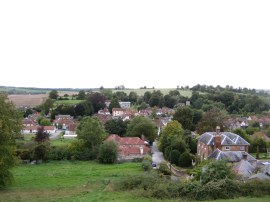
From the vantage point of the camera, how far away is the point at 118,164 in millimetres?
46562

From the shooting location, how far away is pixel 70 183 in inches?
1339

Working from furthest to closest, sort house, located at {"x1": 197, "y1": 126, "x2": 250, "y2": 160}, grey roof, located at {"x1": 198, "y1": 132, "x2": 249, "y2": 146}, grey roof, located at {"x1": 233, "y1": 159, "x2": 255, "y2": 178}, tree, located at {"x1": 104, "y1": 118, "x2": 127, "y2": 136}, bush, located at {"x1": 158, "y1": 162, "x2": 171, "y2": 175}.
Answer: tree, located at {"x1": 104, "y1": 118, "x2": 127, "y2": 136}, grey roof, located at {"x1": 198, "y1": 132, "x2": 249, "y2": 146}, house, located at {"x1": 197, "y1": 126, "x2": 250, "y2": 160}, bush, located at {"x1": 158, "y1": 162, "x2": 171, "y2": 175}, grey roof, located at {"x1": 233, "y1": 159, "x2": 255, "y2": 178}

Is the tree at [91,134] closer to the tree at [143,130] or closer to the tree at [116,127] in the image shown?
the tree at [143,130]

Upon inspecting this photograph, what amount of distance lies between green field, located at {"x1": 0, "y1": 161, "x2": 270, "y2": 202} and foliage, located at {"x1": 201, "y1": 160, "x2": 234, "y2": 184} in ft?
8.48

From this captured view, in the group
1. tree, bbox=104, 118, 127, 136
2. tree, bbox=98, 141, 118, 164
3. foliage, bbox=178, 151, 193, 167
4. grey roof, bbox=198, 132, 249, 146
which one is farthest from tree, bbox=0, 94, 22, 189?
tree, bbox=104, 118, 127, 136

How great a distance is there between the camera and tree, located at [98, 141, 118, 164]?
46.9m

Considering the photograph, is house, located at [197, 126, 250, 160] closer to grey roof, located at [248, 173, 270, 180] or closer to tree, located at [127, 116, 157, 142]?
grey roof, located at [248, 173, 270, 180]

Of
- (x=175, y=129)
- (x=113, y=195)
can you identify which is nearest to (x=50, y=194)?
(x=113, y=195)

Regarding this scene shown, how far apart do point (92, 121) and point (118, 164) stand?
9268mm

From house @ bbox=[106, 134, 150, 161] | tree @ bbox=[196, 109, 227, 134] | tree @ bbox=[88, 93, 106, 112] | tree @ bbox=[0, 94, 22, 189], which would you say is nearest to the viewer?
tree @ bbox=[0, 94, 22, 189]

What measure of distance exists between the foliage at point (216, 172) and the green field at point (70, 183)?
102 inches

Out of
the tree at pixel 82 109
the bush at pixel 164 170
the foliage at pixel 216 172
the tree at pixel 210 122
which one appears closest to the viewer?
the foliage at pixel 216 172

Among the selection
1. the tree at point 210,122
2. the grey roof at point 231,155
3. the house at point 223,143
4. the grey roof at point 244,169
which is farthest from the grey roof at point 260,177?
the tree at point 210,122

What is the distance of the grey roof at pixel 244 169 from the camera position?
3309 centimetres
